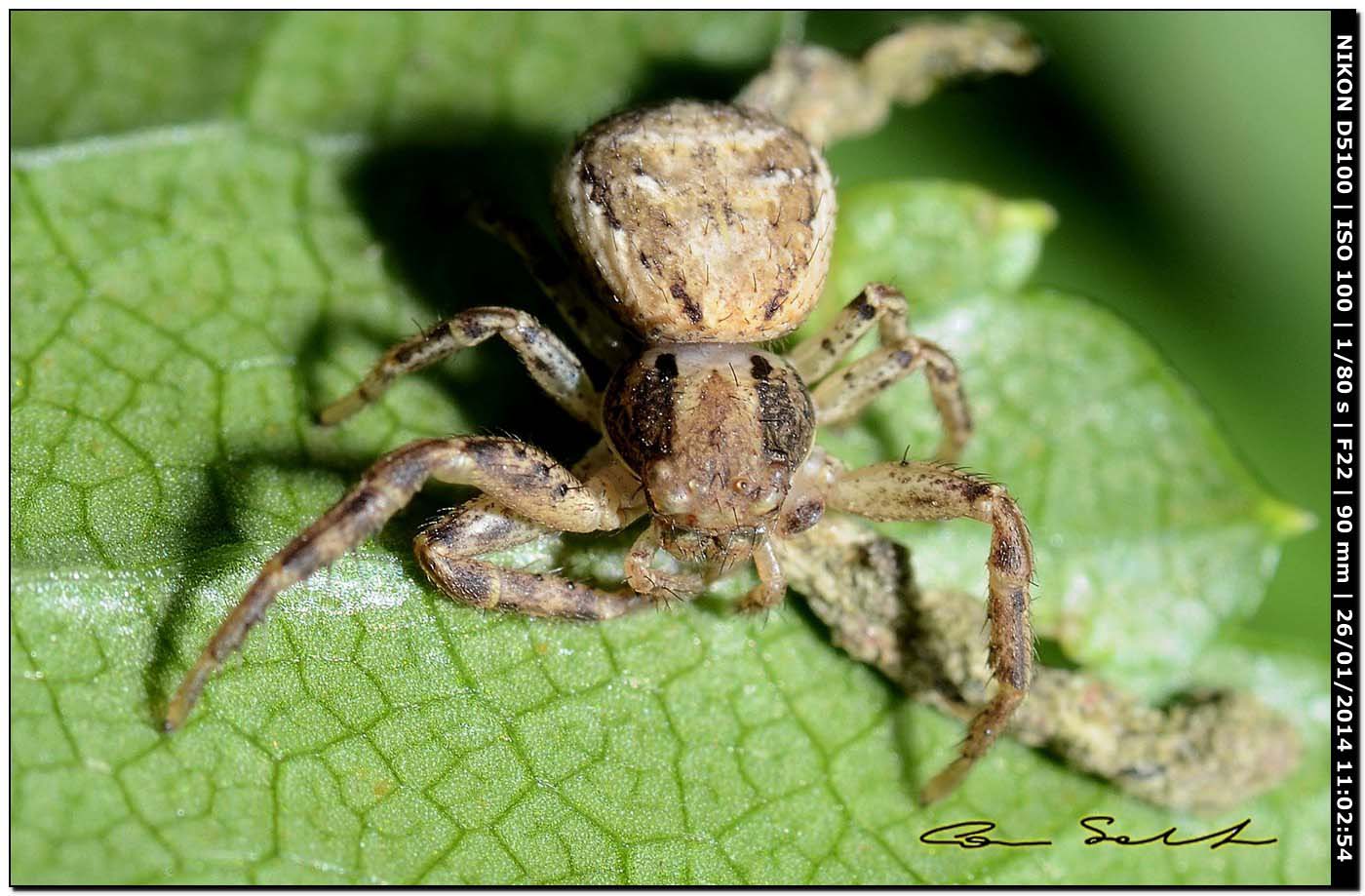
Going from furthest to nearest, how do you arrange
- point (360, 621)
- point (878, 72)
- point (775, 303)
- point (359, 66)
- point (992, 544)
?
point (878, 72), point (359, 66), point (775, 303), point (992, 544), point (360, 621)

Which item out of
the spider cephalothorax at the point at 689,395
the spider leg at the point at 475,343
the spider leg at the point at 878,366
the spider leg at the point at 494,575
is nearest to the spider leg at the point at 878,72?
the spider cephalothorax at the point at 689,395

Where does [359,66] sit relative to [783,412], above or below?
above

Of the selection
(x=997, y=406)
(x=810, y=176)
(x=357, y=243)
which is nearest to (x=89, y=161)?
(x=357, y=243)

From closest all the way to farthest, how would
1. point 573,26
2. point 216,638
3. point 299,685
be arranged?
point 216,638
point 299,685
point 573,26

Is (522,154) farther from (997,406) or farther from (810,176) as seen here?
(997,406)

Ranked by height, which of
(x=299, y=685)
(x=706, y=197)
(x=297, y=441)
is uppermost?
(x=706, y=197)

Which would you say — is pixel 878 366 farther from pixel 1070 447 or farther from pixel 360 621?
pixel 360 621

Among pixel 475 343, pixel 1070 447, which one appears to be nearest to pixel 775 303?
pixel 475 343

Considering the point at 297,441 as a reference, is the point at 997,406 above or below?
above
